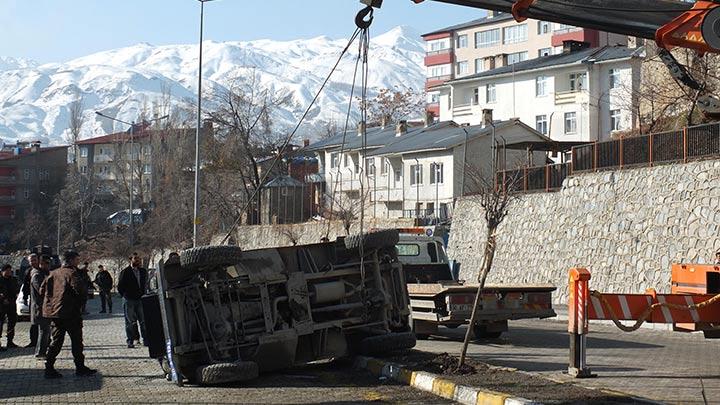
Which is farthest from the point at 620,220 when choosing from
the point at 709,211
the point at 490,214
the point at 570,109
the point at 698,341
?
the point at 570,109

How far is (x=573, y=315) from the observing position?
48.2 ft

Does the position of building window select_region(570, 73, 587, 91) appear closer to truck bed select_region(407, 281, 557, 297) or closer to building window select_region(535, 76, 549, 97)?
building window select_region(535, 76, 549, 97)

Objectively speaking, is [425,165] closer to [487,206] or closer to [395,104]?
[395,104]

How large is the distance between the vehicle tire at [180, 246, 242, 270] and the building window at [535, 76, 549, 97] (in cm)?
6699

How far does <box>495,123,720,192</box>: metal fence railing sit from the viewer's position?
103 feet

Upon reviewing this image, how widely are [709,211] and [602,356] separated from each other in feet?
43.9

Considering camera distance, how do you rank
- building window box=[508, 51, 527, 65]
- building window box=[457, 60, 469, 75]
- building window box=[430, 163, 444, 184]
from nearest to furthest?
building window box=[430, 163, 444, 184]
building window box=[508, 51, 527, 65]
building window box=[457, 60, 469, 75]

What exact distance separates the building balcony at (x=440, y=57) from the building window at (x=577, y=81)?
1690 inches

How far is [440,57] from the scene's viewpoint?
12269cm

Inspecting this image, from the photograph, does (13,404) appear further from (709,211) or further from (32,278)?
(709,211)

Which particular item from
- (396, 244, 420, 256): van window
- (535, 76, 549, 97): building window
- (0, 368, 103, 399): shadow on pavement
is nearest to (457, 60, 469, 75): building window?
(535, 76, 549, 97): building window

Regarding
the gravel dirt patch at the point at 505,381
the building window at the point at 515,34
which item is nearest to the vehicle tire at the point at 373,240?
the gravel dirt patch at the point at 505,381

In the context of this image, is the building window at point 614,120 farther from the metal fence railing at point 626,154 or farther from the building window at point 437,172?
the metal fence railing at point 626,154

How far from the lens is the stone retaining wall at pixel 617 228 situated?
3080cm
